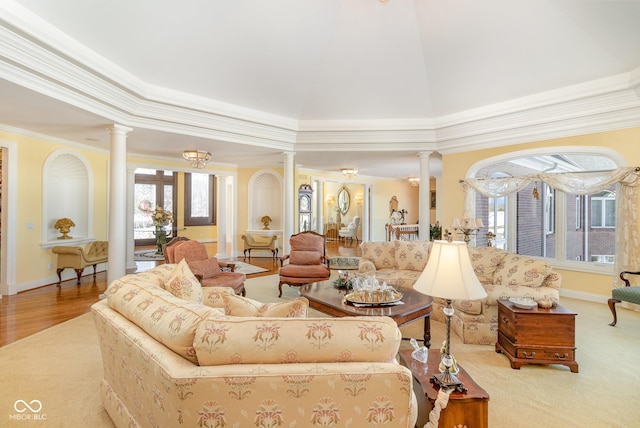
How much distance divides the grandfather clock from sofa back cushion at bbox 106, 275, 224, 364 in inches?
278

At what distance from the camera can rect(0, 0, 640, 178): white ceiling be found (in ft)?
11.7

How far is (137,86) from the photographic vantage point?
14.8ft

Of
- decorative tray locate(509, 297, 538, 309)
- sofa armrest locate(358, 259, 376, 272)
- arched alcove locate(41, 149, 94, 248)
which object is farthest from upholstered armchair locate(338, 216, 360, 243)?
decorative tray locate(509, 297, 538, 309)

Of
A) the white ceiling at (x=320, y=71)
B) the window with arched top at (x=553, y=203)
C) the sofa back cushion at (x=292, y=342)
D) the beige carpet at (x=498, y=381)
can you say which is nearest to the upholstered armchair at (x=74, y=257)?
the white ceiling at (x=320, y=71)

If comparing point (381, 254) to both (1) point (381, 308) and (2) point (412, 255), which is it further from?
(1) point (381, 308)

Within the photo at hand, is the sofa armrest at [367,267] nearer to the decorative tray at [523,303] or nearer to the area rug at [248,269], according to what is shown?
the decorative tray at [523,303]

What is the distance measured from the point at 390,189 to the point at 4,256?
1123cm

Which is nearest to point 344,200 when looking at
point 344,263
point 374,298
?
point 344,263

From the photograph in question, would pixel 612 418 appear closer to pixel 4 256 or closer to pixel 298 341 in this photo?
pixel 298 341

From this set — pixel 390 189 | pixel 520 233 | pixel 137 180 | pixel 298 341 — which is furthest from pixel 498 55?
pixel 137 180

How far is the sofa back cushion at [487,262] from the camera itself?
4.28 m

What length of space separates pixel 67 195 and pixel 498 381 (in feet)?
26.4

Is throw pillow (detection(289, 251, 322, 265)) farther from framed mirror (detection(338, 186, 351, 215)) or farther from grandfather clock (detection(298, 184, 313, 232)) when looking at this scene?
framed mirror (detection(338, 186, 351, 215))

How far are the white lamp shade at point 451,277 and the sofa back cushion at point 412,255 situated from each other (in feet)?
10.7
